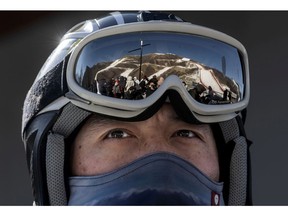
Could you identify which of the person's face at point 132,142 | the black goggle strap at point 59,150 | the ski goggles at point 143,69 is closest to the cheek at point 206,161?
the person's face at point 132,142

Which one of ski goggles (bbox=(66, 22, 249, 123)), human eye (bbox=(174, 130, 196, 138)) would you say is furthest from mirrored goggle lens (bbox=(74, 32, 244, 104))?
human eye (bbox=(174, 130, 196, 138))

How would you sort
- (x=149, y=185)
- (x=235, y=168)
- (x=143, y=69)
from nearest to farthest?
(x=149, y=185) → (x=143, y=69) → (x=235, y=168)

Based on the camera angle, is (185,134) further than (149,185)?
Yes

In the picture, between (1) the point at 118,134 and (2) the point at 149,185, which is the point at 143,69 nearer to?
(1) the point at 118,134

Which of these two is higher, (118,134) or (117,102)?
(117,102)

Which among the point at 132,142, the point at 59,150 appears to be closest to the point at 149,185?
the point at 132,142

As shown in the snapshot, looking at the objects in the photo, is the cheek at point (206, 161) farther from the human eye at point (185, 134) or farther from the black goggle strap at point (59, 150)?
the black goggle strap at point (59, 150)
